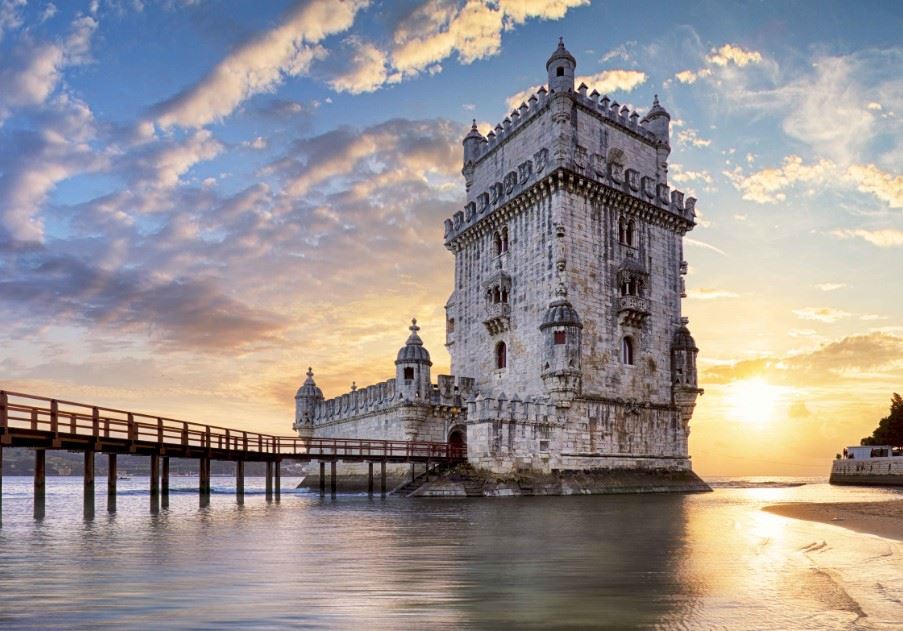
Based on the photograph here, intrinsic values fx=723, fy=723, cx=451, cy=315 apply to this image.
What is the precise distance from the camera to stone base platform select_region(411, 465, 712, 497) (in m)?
34.3

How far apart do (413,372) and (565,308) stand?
10289 millimetres

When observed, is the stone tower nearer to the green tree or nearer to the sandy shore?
the sandy shore

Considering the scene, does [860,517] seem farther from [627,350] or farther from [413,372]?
[413,372]

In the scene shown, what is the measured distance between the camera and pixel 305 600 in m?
9.03

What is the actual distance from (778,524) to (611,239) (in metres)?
23.1

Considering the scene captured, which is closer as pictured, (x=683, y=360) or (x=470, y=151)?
(x=683, y=360)

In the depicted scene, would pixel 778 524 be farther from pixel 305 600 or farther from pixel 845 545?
pixel 305 600

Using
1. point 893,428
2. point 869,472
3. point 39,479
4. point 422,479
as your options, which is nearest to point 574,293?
point 422,479

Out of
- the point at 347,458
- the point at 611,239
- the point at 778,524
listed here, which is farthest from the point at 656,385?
the point at 778,524

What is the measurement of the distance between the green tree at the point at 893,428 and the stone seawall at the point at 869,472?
8135mm

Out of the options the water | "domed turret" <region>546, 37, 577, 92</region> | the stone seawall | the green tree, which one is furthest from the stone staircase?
the green tree

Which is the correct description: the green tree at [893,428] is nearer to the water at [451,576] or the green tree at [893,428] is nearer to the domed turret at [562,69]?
the domed turret at [562,69]

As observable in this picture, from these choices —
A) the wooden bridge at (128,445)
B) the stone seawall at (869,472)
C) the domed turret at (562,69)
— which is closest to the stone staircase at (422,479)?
the wooden bridge at (128,445)

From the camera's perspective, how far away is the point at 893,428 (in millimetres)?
74562
